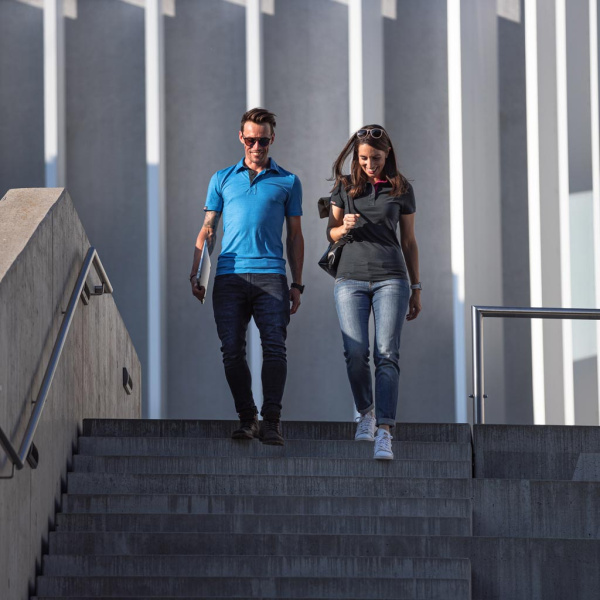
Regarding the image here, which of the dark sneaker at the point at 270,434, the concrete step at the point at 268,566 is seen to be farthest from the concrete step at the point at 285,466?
the concrete step at the point at 268,566

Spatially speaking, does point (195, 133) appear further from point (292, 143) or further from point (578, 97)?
point (578, 97)

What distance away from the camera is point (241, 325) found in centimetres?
611

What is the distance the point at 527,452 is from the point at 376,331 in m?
0.97

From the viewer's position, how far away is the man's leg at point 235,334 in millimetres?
6047

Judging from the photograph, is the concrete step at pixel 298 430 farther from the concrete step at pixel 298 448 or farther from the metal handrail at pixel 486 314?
the metal handrail at pixel 486 314

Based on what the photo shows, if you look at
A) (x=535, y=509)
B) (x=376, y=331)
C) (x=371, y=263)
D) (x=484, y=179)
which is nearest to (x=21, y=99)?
(x=484, y=179)

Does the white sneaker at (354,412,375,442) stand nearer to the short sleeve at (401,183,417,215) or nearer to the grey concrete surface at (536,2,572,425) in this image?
the short sleeve at (401,183,417,215)

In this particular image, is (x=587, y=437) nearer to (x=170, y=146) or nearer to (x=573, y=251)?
(x=573, y=251)

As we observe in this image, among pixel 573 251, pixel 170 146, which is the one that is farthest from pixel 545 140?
pixel 170 146

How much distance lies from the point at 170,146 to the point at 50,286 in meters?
6.96

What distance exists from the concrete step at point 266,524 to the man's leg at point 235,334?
791 millimetres

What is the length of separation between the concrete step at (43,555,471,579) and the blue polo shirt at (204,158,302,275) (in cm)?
157

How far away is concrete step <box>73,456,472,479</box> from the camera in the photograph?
5844 millimetres

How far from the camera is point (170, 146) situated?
12500 millimetres
